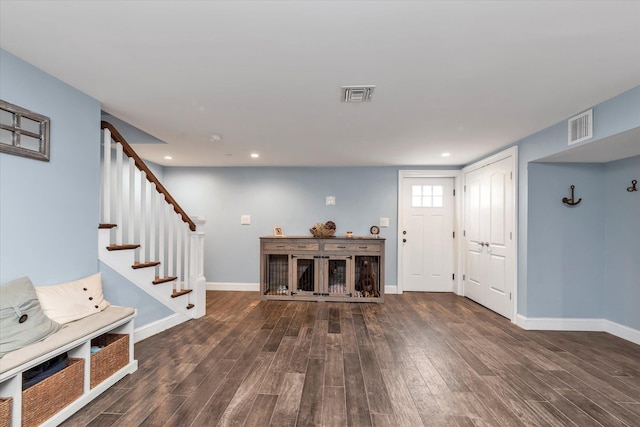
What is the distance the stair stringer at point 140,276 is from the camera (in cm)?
261

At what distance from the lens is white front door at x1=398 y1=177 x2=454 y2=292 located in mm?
5238

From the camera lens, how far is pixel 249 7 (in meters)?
1.42

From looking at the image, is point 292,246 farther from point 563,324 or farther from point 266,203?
point 563,324

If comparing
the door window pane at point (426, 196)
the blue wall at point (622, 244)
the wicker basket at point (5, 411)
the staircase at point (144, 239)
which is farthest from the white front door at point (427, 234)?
the wicker basket at point (5, 411)

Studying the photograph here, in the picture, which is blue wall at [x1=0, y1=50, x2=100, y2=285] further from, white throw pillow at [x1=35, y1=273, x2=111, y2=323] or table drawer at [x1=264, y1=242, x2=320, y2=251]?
table drawer at [x1=264, y1=242, x2=320, y2=251]

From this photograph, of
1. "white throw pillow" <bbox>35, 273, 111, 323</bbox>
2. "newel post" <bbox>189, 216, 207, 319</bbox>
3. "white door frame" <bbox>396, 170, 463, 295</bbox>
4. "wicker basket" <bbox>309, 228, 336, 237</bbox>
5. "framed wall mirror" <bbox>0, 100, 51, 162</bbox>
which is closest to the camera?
"framed wall mirror" <bbox>0, 100, 51, 162</bbox>

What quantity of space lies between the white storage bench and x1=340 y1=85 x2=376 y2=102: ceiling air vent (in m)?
2.42

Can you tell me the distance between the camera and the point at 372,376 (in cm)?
235

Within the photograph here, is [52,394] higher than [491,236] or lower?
lower

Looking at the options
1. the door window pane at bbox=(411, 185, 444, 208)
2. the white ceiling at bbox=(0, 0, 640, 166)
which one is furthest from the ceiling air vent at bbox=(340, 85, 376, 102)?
the door window pane at bbox=(411, 185, 444, 208)

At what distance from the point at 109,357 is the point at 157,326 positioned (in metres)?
1.10

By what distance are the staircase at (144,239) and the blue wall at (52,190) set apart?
180 millimetres

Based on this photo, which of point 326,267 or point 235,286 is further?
point 235,286

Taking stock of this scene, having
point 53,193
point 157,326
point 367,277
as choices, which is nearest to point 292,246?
point 367,277
